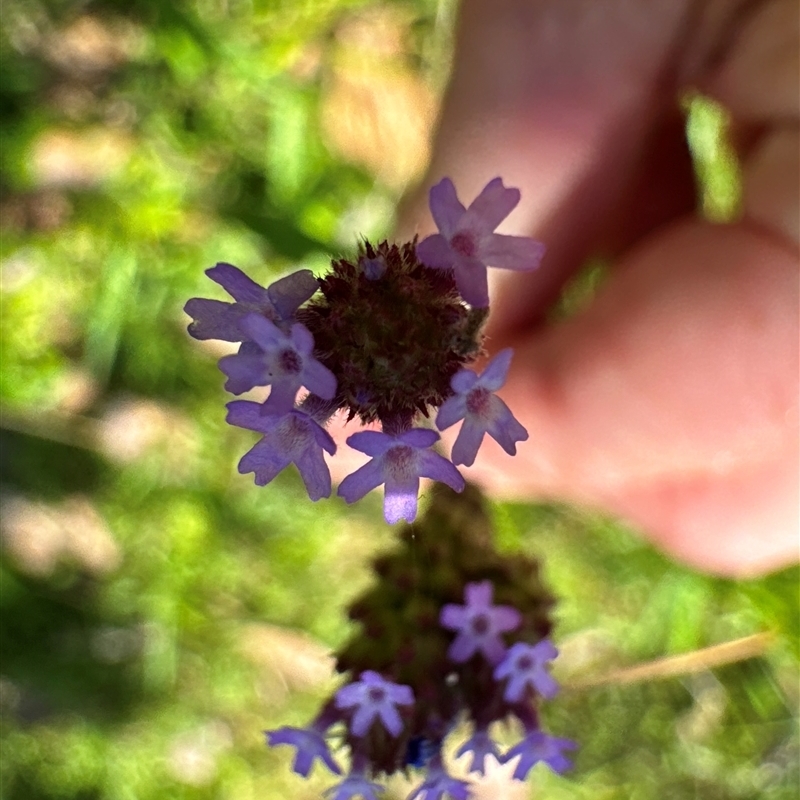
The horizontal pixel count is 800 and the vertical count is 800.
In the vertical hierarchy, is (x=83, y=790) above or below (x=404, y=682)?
above

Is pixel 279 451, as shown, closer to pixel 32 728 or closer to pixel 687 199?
pixel 687 199

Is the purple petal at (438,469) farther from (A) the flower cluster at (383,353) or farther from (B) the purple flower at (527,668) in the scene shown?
(B) the purple flower at (527,668)

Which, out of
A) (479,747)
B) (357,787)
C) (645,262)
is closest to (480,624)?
(479,747)

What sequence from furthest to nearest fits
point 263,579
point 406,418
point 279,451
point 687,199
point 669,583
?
1. point 263,579
2. point 669,583
3. point 687,199
4. point 406,418
5. point 279,451

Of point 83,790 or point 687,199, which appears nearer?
point 687,199

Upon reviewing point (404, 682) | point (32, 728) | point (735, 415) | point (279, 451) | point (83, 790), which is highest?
point (32, 728)

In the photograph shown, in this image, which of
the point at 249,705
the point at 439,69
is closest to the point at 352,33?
the point at 439,69

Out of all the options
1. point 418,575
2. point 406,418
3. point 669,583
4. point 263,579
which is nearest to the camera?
point 406,418
